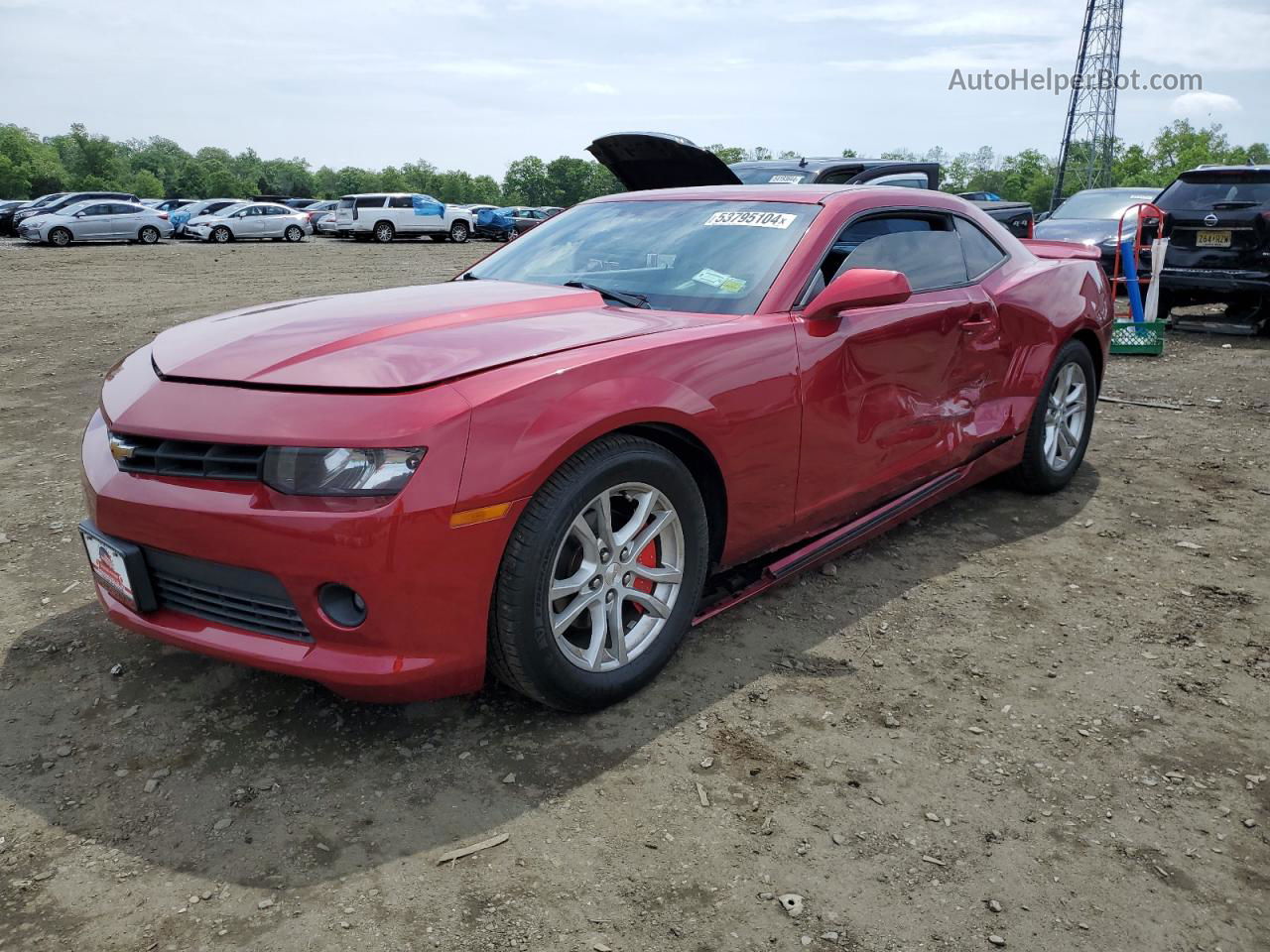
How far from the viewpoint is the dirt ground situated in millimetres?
2057

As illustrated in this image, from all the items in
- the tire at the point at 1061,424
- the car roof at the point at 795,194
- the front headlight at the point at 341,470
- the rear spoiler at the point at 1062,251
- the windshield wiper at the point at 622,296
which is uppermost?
the car roof at the point at 795,194

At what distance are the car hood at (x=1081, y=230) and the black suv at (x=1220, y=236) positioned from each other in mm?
1237

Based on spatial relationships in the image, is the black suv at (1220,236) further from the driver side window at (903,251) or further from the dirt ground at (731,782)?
the driver side window at (903,251)

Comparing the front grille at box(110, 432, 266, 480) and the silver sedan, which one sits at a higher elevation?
the silver sedan

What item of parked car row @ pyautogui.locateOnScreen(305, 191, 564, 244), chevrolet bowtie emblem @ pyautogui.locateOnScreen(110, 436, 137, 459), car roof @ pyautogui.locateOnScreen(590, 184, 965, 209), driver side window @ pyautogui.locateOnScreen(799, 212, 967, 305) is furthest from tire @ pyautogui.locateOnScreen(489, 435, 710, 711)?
parked car row @ pyautogui.locateOnScreen(305, 191, 564, 244)

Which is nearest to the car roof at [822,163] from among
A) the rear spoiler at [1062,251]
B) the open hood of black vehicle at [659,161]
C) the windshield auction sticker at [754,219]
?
the open hood of black vehicle at [659,161]

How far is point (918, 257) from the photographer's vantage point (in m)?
3.88

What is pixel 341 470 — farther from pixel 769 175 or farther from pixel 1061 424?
pixel 769 175

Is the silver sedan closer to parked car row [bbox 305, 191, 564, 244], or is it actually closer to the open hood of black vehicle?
parked car row [bbox 305, 191, 564, 244]

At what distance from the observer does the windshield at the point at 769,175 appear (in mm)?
8773

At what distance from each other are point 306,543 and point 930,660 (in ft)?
6.56

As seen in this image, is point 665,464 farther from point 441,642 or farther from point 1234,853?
point 1234,853

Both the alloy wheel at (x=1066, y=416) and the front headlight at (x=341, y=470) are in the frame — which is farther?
the alloy wheel at (x=1066, y=416)

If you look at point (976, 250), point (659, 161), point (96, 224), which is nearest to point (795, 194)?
point (976, 250)
